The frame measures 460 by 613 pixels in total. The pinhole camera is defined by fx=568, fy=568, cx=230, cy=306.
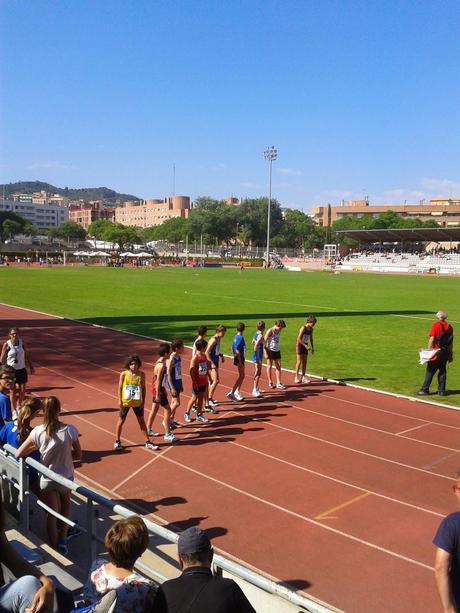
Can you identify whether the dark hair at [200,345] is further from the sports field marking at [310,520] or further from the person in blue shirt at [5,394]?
the person in blue shirt at [5,394]

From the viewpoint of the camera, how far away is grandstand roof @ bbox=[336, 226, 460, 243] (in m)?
97.5

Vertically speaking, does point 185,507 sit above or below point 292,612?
below

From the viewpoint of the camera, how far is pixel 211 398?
39.2ft

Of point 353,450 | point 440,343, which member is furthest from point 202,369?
point 440,343

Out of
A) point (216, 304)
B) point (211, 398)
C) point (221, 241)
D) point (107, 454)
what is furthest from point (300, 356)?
point (221, 241)

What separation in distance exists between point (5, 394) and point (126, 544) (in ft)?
15.8

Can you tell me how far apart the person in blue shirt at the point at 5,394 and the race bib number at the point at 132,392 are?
6.20 feet

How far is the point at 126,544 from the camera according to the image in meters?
3.50

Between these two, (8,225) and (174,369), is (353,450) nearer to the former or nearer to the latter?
(174,369)

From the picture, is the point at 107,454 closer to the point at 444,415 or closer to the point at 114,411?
the point at 114,411

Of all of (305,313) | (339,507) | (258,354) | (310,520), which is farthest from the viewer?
(305,313)

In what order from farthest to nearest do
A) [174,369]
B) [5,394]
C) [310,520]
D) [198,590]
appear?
1. [174,369]
2. [5,394]
3. [310,520]
4. [198,590]

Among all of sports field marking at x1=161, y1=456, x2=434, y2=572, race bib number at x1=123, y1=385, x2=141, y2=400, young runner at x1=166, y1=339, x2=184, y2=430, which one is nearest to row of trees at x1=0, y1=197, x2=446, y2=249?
young runner at x1=166, y1=339, x2=184, y2=430

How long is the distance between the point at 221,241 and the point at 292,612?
13307 cm
